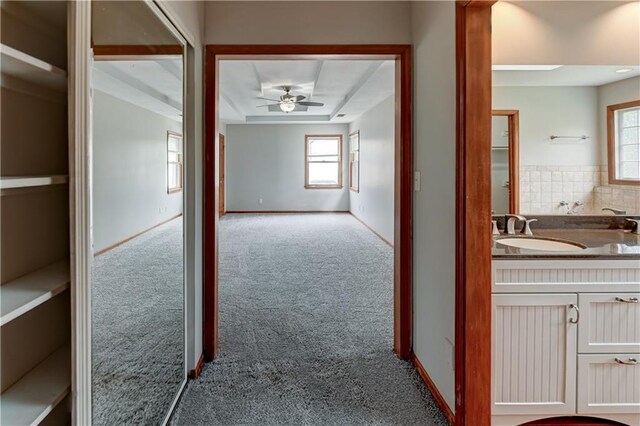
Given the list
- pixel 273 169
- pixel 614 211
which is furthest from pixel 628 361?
pixel 273 169

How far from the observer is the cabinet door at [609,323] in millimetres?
1750

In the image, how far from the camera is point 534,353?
178cm

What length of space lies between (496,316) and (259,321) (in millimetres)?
1907

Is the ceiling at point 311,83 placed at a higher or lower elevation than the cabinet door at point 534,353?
higher

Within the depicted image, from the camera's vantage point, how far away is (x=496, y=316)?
1765 millimetres

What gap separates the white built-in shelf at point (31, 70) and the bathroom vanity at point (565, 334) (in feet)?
5.60

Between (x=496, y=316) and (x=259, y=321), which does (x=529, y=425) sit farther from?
(x=259, y=321)

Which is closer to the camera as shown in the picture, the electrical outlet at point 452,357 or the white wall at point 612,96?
the electrical outlet at point 452,357

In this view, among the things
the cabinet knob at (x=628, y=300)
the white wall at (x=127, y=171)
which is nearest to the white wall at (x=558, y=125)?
the cabinet knob at (x=628, y=300)

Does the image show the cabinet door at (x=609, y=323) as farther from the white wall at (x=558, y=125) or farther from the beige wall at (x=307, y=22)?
the beige wall at (x=307, y=22)

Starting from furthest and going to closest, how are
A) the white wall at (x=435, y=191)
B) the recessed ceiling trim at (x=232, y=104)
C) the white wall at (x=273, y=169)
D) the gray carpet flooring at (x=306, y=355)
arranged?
1. the white wall at (x=273, y=169)
2. the recessed ceiling trim at (x=232, y=104)
3. the gray carpet flooring at (x=306, y=355)
4. the white wall at (x=435, y=191)

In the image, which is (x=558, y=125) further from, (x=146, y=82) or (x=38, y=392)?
(x=38, y=392)

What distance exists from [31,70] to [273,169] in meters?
9.92

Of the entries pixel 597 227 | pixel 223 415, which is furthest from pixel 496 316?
pixel 223 415
